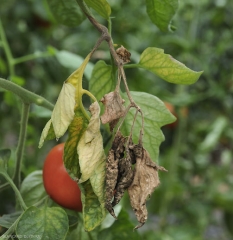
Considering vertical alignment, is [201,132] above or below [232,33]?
below

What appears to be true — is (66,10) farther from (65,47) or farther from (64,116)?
(65,47)

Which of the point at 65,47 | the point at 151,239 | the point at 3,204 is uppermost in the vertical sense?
the point at 3,204

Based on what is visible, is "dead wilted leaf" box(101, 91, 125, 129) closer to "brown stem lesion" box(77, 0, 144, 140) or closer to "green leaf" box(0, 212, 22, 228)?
"brown stem lesion" box(77, 0, 144, 140)

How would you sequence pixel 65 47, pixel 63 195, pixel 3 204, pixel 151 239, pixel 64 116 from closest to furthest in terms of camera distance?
pixel 64 116 → pixel 63 195 → pixel 3 204 → pixel 151 239 → pixel 65 47

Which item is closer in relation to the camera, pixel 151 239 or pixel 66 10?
pixel 66 10

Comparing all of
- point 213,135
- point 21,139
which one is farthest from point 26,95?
point 213,135

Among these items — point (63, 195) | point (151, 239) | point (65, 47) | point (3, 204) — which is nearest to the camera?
point (63, 195)

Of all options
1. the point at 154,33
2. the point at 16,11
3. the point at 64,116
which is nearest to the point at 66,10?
the point at 64,116
